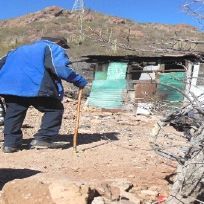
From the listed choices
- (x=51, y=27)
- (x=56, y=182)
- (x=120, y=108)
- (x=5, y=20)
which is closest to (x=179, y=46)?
(x=56, y=182)

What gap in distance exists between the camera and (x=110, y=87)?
2173 cm

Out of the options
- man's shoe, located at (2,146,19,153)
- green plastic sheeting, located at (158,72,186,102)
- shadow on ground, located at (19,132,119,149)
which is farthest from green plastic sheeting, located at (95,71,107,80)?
man's shoe, located at (2,146,19,153)

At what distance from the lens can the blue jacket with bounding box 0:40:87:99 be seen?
7625 mm

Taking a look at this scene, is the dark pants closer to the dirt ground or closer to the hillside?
the dirt ground

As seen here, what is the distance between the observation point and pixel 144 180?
6.31 metres

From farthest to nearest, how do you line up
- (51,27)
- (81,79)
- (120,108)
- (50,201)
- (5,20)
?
(5,20), (51,27), (120,108), (81,79), (50,201)

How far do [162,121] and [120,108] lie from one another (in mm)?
14871

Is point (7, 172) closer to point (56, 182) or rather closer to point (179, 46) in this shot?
point (56, 182)

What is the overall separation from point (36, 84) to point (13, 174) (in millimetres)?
1625

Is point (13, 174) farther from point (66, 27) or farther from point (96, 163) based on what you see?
point (66, 27)

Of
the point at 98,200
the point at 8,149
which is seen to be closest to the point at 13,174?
the point at 8,149

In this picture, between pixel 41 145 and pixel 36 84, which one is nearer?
pixel 36 84

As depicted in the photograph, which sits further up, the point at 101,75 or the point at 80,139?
the point at 101,75

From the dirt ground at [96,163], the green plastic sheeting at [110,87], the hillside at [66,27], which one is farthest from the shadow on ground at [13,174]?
the hillside at [66,27]
